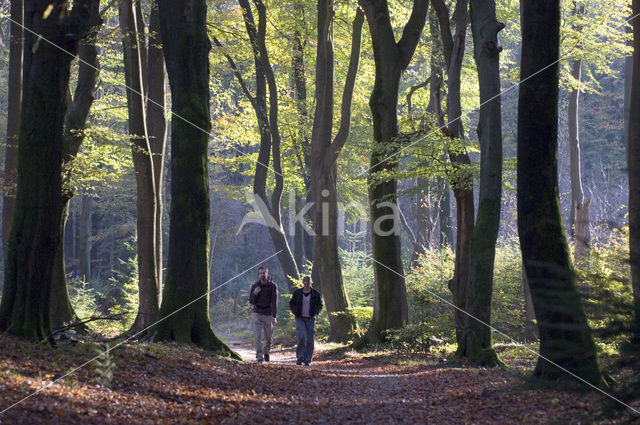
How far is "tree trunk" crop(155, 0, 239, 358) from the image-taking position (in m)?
12.4

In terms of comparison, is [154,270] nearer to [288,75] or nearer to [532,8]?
[532,8]

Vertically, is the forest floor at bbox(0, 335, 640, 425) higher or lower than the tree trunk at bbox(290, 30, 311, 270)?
lower

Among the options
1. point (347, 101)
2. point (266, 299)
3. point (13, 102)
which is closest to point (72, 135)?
point (13, 102)

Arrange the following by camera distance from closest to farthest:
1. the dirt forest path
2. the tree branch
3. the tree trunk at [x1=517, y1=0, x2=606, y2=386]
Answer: the dirt forest path < the tree trunk at [x1=517, y1=0, x2=606, y2=386] < the tree branch

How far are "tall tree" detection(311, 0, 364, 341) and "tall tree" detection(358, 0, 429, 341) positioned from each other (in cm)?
324

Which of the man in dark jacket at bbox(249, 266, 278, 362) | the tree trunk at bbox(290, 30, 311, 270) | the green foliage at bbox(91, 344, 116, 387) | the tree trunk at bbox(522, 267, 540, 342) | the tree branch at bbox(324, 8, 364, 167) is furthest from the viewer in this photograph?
the tree trunk at bbox(290, 30, 311, 270)

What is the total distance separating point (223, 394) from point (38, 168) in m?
3.78

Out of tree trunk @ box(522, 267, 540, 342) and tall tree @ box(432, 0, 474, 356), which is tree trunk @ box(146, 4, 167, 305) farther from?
tree trunk @ box(522, 267, 540, 342)

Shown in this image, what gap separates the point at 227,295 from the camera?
5244 centimetres

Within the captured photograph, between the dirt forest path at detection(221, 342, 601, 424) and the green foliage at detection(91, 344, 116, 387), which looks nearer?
the green foliage at detection(91, 344, 116, 387)

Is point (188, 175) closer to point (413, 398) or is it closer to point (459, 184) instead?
point (413, 398)

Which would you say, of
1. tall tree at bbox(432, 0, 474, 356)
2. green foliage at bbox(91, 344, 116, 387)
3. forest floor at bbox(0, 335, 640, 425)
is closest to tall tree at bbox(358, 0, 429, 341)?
tall tree at bbox(432, 0, 474, 356)

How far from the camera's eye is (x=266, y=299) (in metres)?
15.2

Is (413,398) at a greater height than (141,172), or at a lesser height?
lesser
